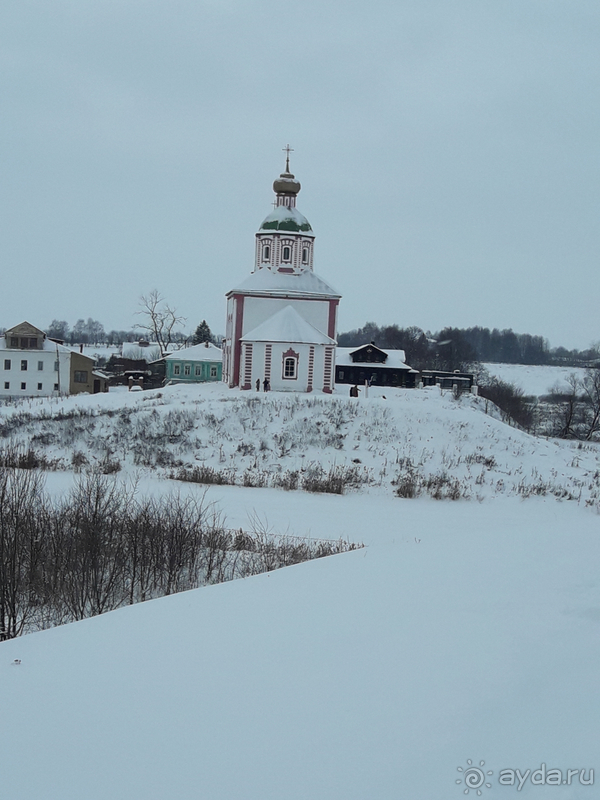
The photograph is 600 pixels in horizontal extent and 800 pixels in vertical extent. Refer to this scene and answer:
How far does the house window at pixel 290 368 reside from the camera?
34.7 meters

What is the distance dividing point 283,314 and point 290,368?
289 centimetres

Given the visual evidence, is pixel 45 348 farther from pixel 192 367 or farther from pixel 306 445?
pixel 306 445

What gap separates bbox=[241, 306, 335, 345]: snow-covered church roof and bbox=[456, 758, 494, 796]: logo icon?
99.5ft

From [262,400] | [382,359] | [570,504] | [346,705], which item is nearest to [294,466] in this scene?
[262,400]

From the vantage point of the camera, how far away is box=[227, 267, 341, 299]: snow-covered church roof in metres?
36.2

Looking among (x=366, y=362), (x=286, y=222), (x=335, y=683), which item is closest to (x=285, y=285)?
(x=286, y=222)

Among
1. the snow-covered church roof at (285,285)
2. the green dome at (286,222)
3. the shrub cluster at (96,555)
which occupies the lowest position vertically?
the shrub cluster at (96,555)

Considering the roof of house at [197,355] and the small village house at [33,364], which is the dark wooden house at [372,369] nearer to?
the roof of house at [197,355]

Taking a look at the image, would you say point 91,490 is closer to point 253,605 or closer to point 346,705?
point 253,605

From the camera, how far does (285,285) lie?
3694 cm

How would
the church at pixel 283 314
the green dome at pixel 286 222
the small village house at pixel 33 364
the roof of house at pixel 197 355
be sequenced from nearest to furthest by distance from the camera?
1. the church at pixel 283 314
2. the green dome at pixel 286 222
3. the small village house at pixel 33 364
4. the roof of house at pixel 197 355

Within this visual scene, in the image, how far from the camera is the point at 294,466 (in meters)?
23.4

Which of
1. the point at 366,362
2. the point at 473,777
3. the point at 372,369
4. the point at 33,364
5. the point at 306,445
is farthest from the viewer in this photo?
the point at 366,362

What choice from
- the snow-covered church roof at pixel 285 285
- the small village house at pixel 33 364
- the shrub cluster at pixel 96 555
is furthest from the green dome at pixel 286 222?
the shrub cluster at pixel 96 555
